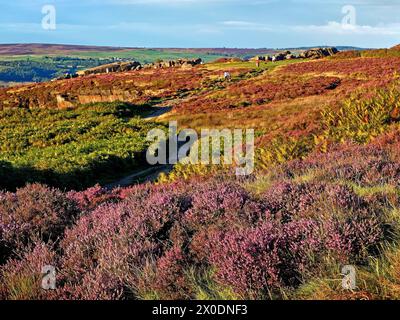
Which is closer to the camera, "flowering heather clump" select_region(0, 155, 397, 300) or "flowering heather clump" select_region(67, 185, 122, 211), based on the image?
"flowering heather clump" select_region(0, 155, 397, 300)

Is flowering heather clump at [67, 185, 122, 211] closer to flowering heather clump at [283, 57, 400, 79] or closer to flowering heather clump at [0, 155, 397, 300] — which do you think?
flowering heather clump at [0, 155, 397, 300]

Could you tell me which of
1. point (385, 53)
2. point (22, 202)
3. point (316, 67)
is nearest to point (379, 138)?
point (22, 202)

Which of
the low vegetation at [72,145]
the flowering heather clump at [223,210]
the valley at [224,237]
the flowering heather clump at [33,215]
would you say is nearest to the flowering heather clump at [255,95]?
the low vegetation at [72,145]

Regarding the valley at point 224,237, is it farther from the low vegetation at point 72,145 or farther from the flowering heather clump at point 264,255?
the low vegetation at point 72,145

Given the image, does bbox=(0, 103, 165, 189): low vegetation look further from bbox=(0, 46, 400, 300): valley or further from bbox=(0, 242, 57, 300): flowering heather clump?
bbox=(0, 242, 57, 300): flowering heather clump

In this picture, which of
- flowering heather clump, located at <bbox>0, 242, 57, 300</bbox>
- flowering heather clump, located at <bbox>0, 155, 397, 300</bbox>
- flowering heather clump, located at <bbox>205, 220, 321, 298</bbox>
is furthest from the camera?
flowering heather clump, located at <bbox>0, 242, 57, 300</bbox>

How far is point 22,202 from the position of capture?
7.46 meters

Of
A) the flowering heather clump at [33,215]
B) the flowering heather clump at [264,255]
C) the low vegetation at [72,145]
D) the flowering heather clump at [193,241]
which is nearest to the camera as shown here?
the flowering heather clump at [264,255]

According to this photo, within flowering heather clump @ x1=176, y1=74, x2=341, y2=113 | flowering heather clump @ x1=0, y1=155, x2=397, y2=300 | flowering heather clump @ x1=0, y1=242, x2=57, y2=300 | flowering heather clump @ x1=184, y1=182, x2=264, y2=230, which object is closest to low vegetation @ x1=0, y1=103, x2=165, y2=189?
flowering heather clump @ x1=176, y1=74, x2=341, y2=113

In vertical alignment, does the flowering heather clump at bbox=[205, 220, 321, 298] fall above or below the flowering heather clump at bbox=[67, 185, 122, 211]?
above

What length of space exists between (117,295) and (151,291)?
314mm

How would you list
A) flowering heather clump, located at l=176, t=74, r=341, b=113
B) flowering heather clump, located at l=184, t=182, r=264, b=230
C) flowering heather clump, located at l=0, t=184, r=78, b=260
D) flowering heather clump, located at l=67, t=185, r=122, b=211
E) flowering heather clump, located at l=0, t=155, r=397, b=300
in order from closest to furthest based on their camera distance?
flowering heather clump, located at l=0, t=155, r=397, b=300, flowering heather clump, located at l=184, t=182, r=264, b=230, flowering heather clump, located at l=0, t=184, r=78, b=260, flowering heather clump, located at l=67, t=185, r=122, b=211, flowering heather clump, located at l=176, t=74, r=341, b=113

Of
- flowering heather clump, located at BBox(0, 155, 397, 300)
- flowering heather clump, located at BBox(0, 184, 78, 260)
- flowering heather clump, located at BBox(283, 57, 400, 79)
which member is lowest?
flowering heather clump, located at BBox(0, 184, 78, 260)

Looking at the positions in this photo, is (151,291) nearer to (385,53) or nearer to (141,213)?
(141,213)
